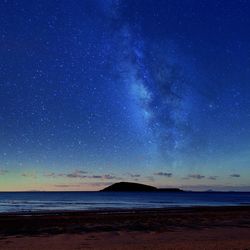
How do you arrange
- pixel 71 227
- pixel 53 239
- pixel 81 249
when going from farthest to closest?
pixel 71 227, pixel 53 239, pixel 81 249

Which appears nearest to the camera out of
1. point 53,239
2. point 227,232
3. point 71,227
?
point 53,239

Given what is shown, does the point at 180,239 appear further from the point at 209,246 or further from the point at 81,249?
the point at 81,249

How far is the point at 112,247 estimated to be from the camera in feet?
56.1

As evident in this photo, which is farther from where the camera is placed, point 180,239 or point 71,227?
point 71,227

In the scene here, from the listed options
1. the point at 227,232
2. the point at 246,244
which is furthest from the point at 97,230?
the point at 246,244

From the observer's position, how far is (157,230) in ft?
78.7

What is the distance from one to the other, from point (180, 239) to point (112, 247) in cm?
455

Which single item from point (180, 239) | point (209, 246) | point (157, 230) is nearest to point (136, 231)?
point (157, 230)

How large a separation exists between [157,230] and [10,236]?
9.18 meters

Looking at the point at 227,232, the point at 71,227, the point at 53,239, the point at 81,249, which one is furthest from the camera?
the point at 71,227

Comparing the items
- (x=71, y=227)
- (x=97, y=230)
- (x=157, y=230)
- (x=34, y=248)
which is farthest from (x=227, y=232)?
(x=34, y=248)

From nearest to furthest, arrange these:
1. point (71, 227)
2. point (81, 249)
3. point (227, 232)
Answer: point (81, 249) < point (227, 232) < point (71, 227)

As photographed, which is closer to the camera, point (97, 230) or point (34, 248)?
point (34, 248)

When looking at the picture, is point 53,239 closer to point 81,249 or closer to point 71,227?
point 81,249
